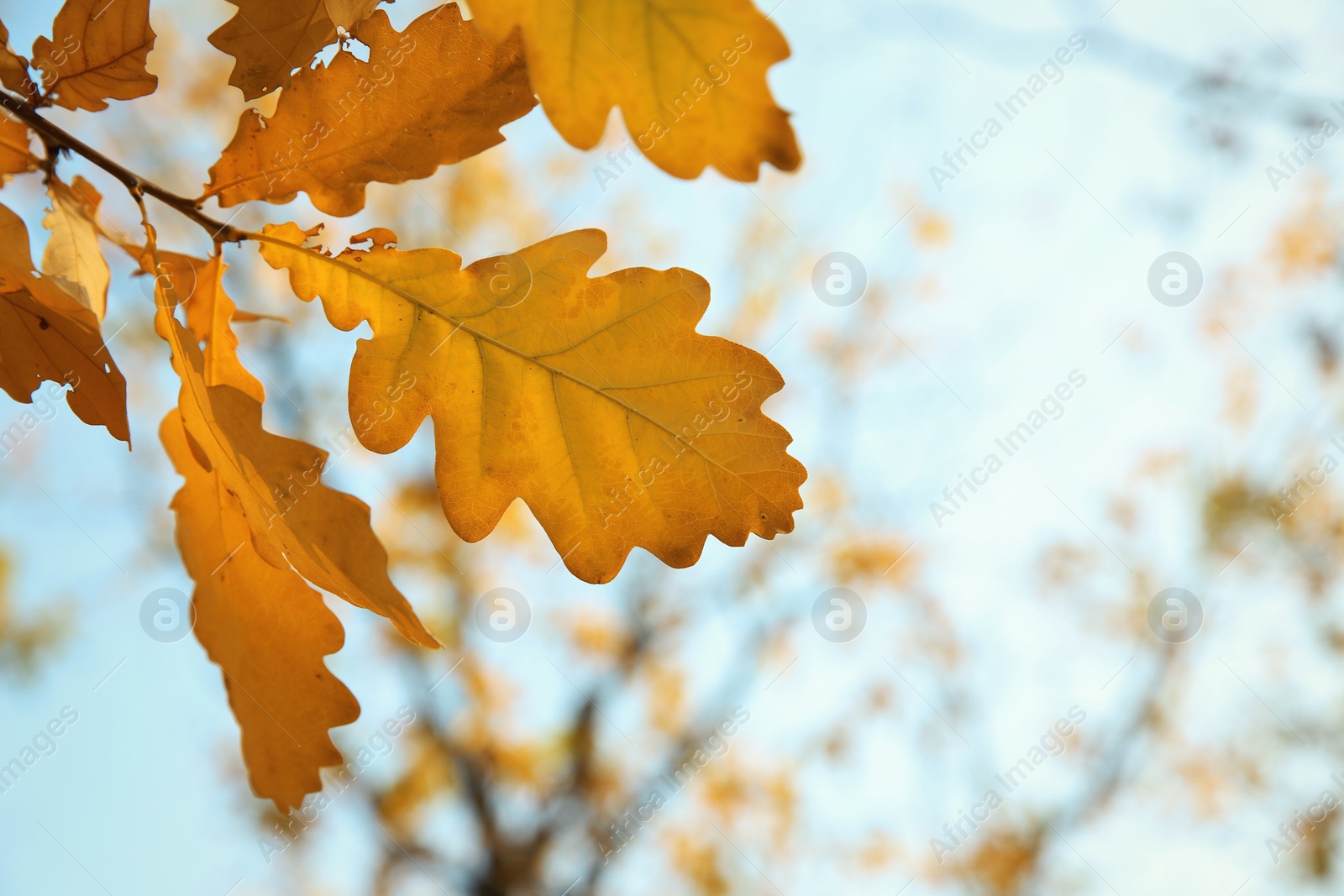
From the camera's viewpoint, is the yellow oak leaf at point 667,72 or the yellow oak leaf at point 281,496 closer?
the yellow oak leaf at point 667,72

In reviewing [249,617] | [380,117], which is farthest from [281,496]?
[380,117]

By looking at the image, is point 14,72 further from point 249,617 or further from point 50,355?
point 249,617

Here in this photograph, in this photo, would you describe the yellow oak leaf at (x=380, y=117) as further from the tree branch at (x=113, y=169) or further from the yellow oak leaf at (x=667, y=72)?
the yellow oak leaf at (x=667, y=72)

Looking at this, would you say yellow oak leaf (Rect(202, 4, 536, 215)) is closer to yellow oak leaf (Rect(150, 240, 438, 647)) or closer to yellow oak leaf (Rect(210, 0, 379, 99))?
yellow oak leaf (Rect(210, 0, 379, 99))

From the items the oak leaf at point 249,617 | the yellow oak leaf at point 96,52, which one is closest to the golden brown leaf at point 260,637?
the oak leaf at point 249,617

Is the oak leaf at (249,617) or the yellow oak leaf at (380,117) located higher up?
the yellow oak leaf at (380,117)

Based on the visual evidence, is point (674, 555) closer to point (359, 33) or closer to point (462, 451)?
point (462, 451)
